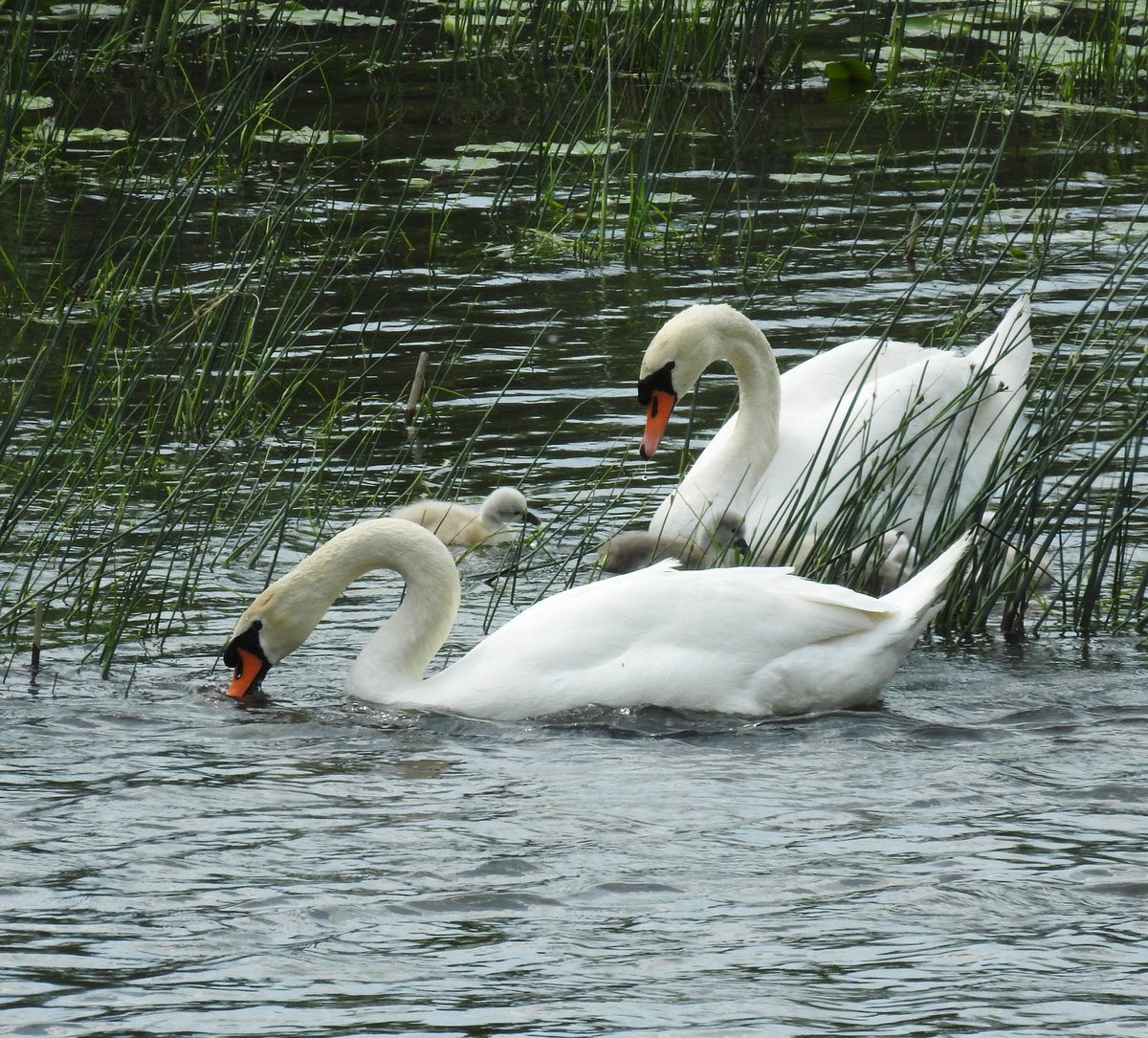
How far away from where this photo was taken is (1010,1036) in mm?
4223

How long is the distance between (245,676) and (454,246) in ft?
20.4

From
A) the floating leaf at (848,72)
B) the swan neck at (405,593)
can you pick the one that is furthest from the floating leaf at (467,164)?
the swan neck at (405,593)

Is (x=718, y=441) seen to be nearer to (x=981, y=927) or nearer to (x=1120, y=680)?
(x=1120, y=680)

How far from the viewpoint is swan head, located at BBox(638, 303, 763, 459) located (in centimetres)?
890

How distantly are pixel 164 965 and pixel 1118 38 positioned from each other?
11218 millimetres

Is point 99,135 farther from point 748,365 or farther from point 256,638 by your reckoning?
point 256,638

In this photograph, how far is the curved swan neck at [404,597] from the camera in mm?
6781

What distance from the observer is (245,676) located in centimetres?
681

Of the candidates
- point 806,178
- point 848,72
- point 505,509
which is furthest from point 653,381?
point 848,72

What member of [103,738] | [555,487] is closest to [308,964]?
[103,738]

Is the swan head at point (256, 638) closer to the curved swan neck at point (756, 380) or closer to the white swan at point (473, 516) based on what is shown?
the white swan at point (473, 516)

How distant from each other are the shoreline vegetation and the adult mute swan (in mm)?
759

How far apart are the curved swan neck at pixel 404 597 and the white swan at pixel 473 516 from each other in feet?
4.90

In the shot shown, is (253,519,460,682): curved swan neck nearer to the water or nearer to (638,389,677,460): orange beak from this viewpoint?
the water
